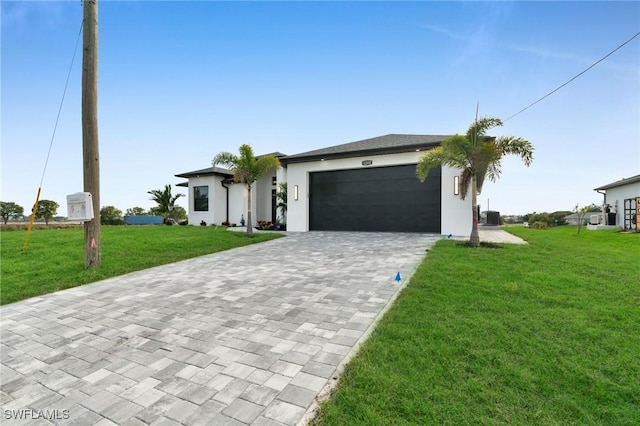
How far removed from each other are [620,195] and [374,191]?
701 inches

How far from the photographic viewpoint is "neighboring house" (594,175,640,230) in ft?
51.1

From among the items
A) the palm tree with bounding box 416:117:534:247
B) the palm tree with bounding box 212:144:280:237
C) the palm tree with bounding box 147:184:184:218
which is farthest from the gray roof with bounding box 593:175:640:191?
the palm tree with bounding box 147:184:184:218

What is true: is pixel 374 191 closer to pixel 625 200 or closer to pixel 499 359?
pixel 499 359

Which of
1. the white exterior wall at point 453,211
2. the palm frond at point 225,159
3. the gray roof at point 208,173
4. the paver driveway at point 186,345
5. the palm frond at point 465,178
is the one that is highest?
the gray roof at point 208,173

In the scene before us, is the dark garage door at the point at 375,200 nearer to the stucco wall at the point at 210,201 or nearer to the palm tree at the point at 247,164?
the palm tree at the point at 247,164

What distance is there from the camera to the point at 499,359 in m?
2.29

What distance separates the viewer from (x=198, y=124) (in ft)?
50.5

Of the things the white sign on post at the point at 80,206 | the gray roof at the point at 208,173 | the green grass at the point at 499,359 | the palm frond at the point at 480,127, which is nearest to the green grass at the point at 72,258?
the white sign on post at the point at 80,206

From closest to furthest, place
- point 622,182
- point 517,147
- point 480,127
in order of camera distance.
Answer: point 517,147 → point 480,127 → point 622,182

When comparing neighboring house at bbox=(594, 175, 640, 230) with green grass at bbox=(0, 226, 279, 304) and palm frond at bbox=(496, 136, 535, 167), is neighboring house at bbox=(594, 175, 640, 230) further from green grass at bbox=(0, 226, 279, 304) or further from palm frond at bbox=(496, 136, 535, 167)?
green grass at bbox=(0, 226, 279, 304)

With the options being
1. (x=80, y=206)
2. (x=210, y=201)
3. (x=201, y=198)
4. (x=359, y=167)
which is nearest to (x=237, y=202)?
(x=210, y=201)

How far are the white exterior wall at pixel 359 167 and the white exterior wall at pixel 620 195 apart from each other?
13.6 metres

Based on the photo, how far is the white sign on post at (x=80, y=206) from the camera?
5.71 metres

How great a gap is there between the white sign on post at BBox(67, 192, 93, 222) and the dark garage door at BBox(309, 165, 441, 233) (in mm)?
9653
